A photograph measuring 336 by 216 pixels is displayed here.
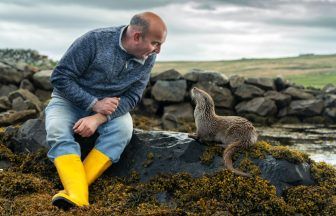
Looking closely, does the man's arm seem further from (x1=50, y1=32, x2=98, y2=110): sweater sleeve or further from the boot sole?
the boot sole

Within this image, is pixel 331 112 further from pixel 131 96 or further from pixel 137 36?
pixel 137 36

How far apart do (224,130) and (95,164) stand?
5.78 feet

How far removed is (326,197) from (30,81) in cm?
1942

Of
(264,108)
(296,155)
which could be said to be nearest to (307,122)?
(264,108)

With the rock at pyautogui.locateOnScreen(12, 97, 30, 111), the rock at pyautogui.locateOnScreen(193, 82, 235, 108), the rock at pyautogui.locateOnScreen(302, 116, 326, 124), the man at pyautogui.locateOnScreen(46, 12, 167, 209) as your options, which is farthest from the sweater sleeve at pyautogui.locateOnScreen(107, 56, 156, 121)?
the rock at pyautogui.locateOnScreen(302, 116, 326, 124)

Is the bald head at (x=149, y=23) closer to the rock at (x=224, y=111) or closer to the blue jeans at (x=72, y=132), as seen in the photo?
the blue jeans at (x=72, y=132)

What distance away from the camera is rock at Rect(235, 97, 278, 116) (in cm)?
2319

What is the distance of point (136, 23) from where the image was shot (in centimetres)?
724

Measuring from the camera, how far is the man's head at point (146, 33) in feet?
23.5

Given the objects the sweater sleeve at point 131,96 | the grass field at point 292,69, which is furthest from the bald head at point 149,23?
the grass field at point 292,69

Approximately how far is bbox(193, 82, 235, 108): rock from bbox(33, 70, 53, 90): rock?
6.18 meters

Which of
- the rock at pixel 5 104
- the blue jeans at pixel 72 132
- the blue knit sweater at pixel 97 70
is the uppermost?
the blue knit sweater at pixel 97 70

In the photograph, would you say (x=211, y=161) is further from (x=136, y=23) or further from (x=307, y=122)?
(x=307, y=122)

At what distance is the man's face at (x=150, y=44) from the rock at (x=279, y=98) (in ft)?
55.0
